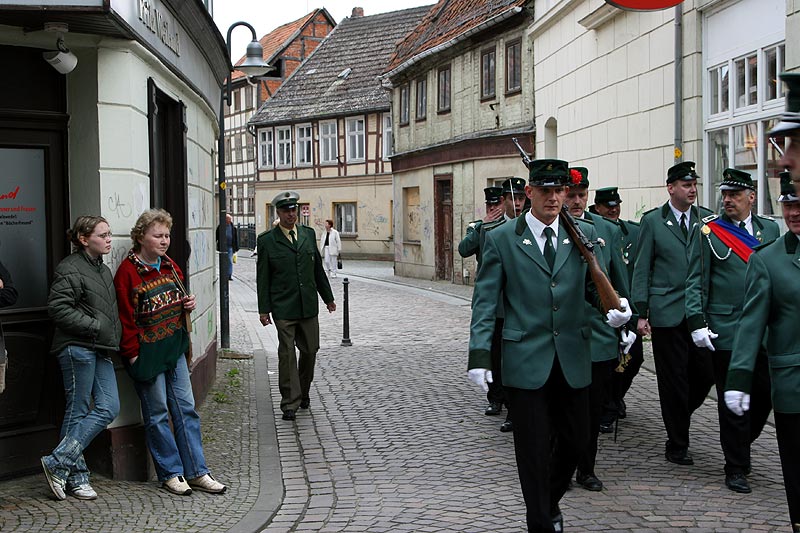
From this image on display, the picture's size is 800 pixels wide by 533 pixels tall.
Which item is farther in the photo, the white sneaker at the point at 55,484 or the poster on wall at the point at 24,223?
the poster on wall at the point at 24,223

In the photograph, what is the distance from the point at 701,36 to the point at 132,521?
10893mm

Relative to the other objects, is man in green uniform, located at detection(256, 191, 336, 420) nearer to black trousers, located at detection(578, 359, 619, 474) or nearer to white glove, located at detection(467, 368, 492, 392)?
black trousers, located at detection(578, 359, 619, 474)

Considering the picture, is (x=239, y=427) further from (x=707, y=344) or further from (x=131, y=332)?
(x=707, y=344)

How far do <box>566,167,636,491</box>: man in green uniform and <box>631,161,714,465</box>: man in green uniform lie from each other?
31cm

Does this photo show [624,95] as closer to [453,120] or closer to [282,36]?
[453,120]

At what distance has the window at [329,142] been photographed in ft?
161

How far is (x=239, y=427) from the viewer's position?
912cm

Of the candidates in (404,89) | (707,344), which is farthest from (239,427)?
(404,89)

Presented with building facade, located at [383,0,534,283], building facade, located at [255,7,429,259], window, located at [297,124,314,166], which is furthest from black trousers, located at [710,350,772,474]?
window, located at [297,124,314,166]

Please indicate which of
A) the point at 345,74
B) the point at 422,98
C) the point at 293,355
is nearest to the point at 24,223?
the point at 293,355

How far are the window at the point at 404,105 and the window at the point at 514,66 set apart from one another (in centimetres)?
855

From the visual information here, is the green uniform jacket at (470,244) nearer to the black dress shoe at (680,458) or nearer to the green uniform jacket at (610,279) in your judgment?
the green uniform jacket at (610,279)

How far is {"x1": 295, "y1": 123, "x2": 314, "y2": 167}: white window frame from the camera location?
5044 cm

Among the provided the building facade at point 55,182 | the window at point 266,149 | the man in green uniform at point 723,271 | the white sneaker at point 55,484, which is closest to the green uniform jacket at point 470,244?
the man in green uniform at point 723,271
